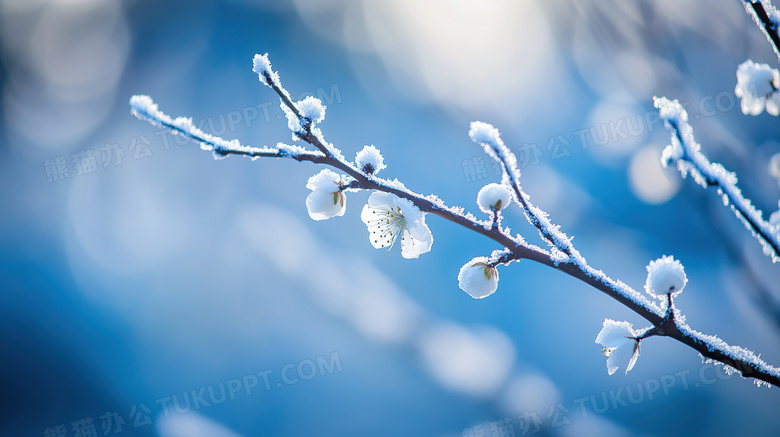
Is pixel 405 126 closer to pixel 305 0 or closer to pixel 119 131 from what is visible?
pixel 305 0

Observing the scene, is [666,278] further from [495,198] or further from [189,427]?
[189,427]

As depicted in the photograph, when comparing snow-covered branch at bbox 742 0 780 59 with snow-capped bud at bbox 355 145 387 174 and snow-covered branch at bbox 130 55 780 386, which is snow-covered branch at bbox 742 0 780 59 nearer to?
snow-covered branch at bbox 130 55 780 386

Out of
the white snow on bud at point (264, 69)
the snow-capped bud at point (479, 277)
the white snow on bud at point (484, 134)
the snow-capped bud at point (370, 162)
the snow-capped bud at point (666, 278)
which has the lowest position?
the snow-capped bud at point (666, 278)

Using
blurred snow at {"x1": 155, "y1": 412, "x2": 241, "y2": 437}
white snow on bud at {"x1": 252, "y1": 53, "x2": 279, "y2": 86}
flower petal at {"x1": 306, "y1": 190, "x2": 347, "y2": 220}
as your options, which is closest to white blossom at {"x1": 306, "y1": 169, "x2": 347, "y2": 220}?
flower petal at {"x1": 306, "y1": 190, "x2": 347, "y2": 220}

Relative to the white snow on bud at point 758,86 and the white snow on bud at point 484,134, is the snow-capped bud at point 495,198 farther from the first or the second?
the white snow on bud at point 758,86

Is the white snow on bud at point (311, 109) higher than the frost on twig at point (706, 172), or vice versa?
the white snow on bud at point (311, 109)

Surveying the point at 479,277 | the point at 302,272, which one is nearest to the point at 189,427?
the point at 302,272

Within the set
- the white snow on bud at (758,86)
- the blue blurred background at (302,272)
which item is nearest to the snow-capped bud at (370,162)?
the white snow on bud at (758,86)

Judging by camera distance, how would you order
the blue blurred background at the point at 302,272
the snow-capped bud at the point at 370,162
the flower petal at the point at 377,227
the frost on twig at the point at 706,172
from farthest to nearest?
the blue blurred background at the point at 302,272 → the flower petal at the point at 377,227 → the snow-capped bud at the point at 370,162 → the frost on twig at the point at 706,172

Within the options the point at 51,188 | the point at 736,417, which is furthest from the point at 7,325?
the point at 736,417
